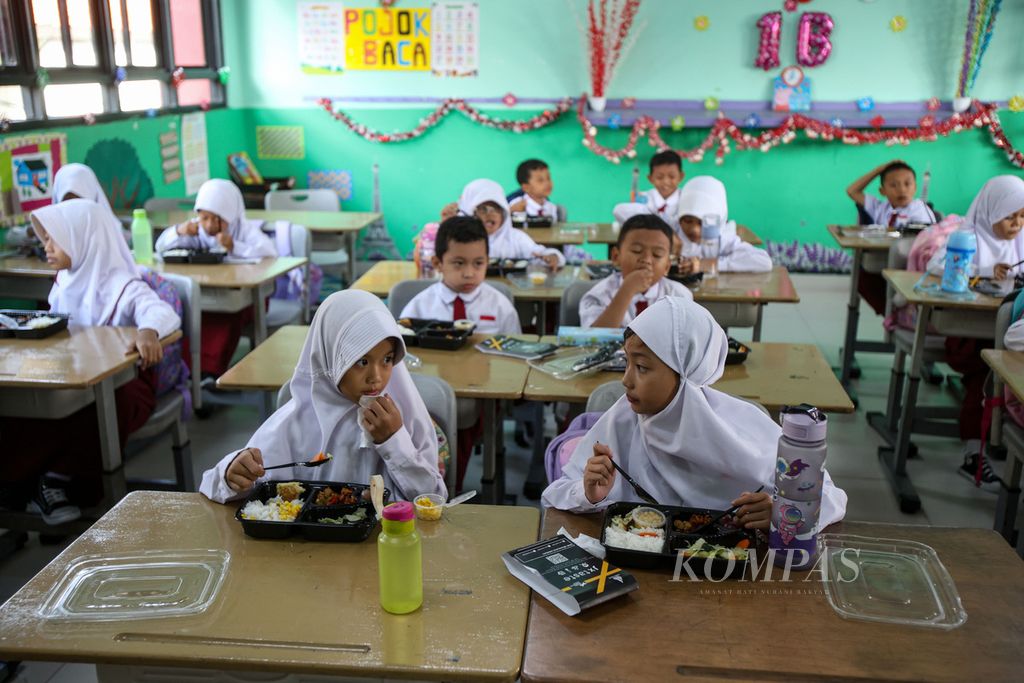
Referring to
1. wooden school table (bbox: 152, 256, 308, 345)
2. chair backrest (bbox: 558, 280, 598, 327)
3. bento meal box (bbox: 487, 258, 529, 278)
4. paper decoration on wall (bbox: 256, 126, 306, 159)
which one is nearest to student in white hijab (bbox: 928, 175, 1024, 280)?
chair backrest (bbox: 558, 280, 598, 327)

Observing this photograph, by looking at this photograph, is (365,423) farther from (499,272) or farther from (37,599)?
(499,272)

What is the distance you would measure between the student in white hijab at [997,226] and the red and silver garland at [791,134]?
3.24 m

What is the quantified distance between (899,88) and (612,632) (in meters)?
7.02

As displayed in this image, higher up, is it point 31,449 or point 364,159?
point 364,159

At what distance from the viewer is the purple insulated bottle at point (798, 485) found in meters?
1.45

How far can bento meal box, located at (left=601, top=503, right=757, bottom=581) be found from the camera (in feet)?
5.06

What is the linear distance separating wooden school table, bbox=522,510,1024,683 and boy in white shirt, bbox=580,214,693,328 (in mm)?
1826

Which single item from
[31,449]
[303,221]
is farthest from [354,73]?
[31,449]

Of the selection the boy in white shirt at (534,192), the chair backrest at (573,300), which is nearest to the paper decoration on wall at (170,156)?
the boy in white shirt at (534,192)

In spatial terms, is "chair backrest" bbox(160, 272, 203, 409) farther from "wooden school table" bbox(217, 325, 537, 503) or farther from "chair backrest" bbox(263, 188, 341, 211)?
"chair backrest" bbox(263, 188, 341, 211)

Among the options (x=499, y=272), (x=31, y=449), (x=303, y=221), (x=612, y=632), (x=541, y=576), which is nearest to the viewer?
(x=612, y=632)

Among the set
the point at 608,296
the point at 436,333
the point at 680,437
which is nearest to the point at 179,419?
the point at 436,333

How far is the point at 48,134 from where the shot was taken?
488cm

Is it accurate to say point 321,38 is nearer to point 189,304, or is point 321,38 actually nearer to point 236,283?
point 236,283
